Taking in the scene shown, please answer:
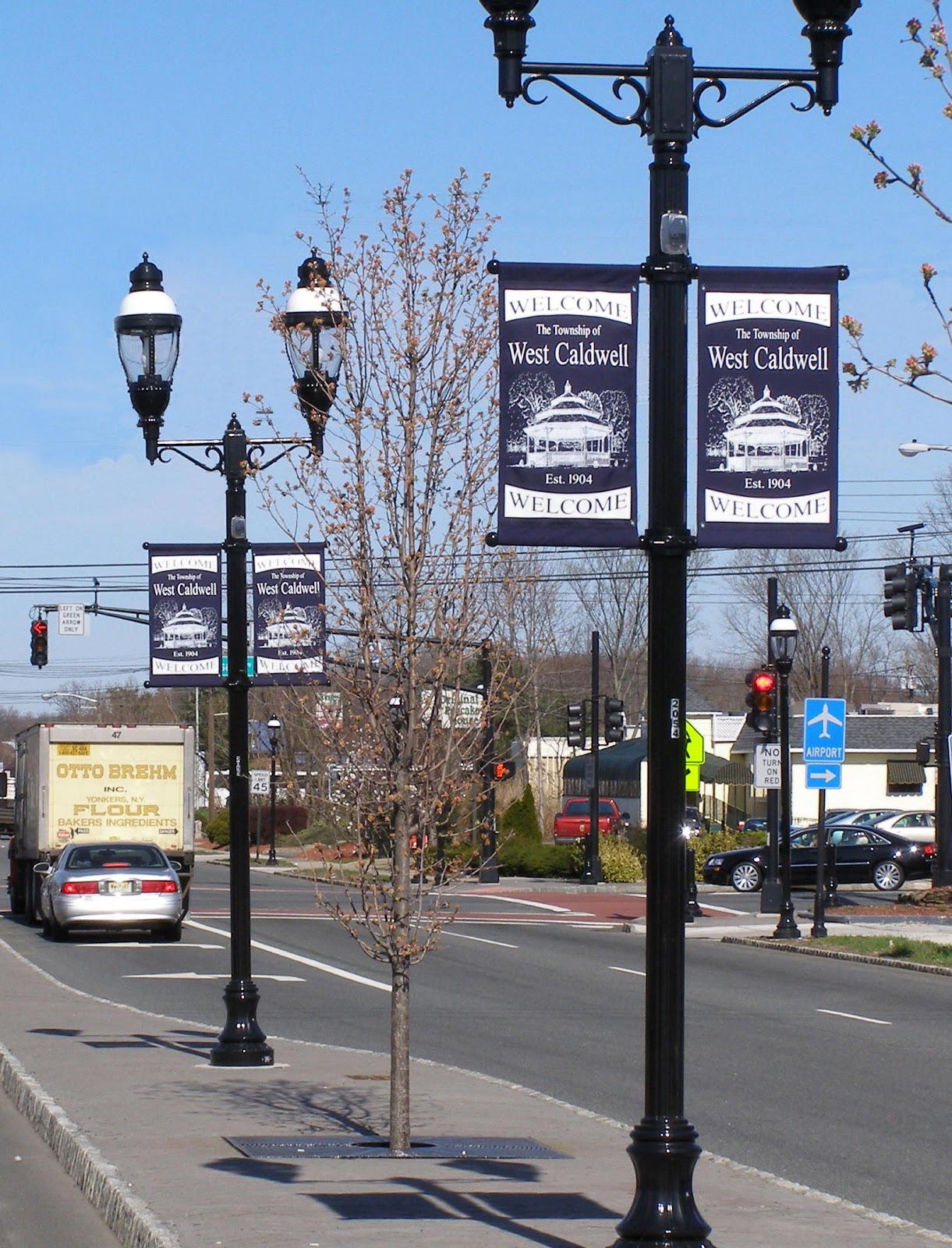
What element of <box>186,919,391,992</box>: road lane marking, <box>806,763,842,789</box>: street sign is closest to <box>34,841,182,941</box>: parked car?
<box>186,919,391,992</box>: road lane marking

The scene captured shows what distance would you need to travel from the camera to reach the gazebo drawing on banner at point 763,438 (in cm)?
684

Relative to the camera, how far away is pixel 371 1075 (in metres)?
12.3

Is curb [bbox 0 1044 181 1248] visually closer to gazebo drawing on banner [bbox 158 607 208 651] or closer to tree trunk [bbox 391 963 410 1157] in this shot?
tree trunk [bbox 391 963 410 1157]

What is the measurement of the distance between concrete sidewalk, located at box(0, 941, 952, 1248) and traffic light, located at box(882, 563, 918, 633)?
2170 cm

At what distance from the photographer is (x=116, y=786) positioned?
30.6m

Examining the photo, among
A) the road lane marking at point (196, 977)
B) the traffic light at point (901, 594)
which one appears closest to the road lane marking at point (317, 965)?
the road lane marking at point (196, 977)

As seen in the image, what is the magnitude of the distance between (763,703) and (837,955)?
5.99 meters

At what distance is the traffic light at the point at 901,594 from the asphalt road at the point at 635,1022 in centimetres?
808

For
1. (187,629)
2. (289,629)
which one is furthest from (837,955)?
(289,629)

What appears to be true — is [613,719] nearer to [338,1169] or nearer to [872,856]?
[872,856]

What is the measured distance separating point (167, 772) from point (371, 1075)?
744 inches

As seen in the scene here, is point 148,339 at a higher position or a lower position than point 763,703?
higher

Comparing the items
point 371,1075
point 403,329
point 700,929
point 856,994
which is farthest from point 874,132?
point 700,929

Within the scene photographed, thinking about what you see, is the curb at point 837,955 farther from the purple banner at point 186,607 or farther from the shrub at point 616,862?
the shrub at point 616,862
